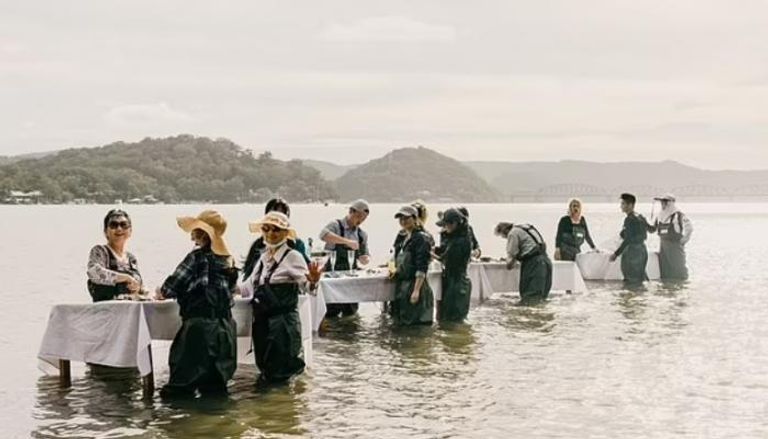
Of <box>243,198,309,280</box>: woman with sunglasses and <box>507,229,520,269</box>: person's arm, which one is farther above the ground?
<box>243,198,309,280</box>: woman with sunglasses

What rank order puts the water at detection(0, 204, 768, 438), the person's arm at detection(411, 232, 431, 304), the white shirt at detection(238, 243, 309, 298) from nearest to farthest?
the water at detection(0, 204, 768, 438) < the white shirt at detection(238, 243, 309, 298) < the person's arm at detection(411, 232, 431, 304)

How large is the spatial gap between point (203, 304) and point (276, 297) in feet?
2.69

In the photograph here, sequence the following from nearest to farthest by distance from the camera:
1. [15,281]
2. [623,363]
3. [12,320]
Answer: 1. [623,363]
2. [12,320]
3. [15,281]

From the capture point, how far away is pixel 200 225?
8.40 meters

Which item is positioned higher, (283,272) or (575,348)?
(283,272)

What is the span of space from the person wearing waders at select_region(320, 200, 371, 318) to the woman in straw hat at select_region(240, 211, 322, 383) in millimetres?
3645

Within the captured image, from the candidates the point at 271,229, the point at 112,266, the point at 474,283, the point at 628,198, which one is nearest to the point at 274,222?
the point at 271,229

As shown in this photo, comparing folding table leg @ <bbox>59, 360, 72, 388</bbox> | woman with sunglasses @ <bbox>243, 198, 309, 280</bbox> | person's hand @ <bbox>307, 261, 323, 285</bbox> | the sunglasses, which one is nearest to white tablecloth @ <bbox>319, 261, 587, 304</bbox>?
woman with sunglasses @ <bbox>243, 198, 309, 280</bbox>

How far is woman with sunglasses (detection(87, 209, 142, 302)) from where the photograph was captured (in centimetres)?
920

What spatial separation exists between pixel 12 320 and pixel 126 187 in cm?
14443

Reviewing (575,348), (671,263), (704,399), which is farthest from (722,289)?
(704,399)

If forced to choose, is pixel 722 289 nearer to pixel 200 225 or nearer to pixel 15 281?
pixel 200 225

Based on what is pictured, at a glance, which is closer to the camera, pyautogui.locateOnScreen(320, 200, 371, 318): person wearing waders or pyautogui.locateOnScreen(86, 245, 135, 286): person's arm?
pyautogui.locateOnScreen(86, 245, 135, 286): person's arm

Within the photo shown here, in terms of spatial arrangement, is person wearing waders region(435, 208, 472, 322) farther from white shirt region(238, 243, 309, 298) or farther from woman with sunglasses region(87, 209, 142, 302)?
woman with sunglasses region(87, 209, 142, 302)
